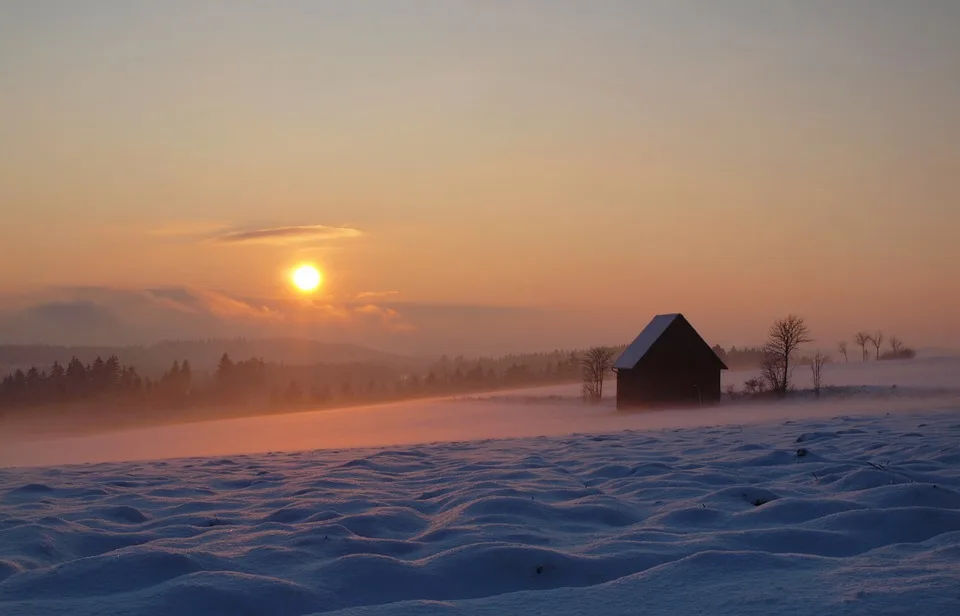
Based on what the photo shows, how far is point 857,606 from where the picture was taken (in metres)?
3.65

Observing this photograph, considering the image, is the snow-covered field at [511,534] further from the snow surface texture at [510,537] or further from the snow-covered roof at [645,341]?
the snow-covered roof at [645,341]

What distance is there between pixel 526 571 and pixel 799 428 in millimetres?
10685

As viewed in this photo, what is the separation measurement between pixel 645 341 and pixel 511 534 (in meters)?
35.6

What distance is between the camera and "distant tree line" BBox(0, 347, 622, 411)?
71875 millimetres

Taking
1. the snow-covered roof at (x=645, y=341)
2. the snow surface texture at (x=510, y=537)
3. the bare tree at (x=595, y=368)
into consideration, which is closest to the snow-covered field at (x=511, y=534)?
the snow surface texture at (x=510, y=537)

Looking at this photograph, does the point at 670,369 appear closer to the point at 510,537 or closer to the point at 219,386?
the point at 510,537

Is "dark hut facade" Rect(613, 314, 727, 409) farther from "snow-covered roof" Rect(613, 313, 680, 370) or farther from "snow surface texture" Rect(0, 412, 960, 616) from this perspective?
"snow surface texture" Rect(0, 412, 960, 616)

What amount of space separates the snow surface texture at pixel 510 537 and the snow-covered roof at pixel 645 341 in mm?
28452

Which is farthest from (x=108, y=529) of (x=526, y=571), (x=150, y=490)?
(x=526, y=571)

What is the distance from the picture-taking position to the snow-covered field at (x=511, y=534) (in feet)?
13.6

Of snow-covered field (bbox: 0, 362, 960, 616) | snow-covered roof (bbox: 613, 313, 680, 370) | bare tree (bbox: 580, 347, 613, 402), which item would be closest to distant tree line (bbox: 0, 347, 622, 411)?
bare tree (bbox: 580, 347, 613, 402)

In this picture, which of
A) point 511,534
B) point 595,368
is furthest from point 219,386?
point 511,534

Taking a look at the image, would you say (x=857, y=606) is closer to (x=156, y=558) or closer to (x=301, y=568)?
(x=301, y=568)

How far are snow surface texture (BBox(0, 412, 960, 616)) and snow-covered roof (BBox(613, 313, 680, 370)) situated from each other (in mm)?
28452
